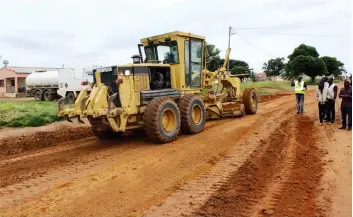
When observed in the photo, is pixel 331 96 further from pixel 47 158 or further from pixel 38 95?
pixel 38 95

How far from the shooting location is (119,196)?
499 cm

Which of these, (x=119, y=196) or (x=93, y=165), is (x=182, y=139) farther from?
(x=119, y=196)

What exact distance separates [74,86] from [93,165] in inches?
597

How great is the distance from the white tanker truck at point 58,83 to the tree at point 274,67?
6083 centimetres

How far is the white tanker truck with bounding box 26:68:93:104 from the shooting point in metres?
21.0

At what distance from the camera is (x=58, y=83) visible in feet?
75.4

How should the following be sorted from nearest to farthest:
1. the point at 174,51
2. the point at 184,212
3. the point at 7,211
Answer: the point at 184,212
the point at 7,211
the point at 174,51

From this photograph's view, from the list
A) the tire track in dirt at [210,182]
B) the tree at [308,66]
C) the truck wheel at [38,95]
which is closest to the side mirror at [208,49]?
the tire track in dirt at [210,182]

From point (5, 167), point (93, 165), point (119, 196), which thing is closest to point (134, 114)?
point (93, 165)

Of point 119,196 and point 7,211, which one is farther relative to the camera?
point 119,196

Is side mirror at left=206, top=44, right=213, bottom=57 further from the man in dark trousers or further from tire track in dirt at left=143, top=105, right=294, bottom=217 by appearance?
the man in dark trousers

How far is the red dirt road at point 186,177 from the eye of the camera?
4.57m

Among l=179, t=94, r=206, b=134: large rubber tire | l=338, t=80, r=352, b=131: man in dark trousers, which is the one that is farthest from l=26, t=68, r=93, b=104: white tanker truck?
l=338, t=80, r=352, b=131: man in dark trousers

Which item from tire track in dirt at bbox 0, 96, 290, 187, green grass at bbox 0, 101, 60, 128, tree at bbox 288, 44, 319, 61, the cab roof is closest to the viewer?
tire track in dirt at bbox 0, 96, 290, 187
